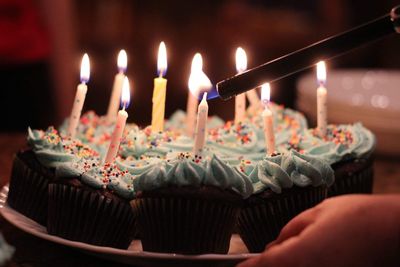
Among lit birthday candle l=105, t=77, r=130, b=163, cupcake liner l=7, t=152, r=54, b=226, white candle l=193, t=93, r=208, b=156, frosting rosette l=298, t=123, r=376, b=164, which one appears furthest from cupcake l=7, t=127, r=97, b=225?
frosting rosette l=298, t=123, r=376, b=164

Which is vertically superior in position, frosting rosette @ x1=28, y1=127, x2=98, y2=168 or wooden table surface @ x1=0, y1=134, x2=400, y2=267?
frosting rosette @ x1=28, y1=127, x2=98, y2=168

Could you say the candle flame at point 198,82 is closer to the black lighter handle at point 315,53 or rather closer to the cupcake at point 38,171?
the black lighter handle at point 315,53

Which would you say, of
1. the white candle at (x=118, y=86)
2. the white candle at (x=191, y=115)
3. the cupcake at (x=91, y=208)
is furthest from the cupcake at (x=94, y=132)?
the cupcake at (x=91, y=208)

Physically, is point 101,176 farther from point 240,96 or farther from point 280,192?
point 240,96

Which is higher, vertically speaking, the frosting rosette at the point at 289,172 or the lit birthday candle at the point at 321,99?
the lit birthday candle at the point at 321,99

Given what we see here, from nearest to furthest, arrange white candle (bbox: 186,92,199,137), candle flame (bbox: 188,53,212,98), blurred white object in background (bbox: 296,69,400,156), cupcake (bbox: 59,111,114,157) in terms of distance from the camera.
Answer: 1. candle flame (bbox: 188,53,212,98)
2. cupcake (bbox: 59,111,114,157)
3. white candle (bbox: 186,92,199,137)
4. blurred white object in background (bbox: 296,69,400,156)

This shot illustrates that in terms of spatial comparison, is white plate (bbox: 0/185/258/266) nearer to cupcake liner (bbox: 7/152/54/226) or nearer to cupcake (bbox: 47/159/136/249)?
cupcake (bbox: 47/159/136/249)

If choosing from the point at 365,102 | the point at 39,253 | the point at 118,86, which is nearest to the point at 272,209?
the point at 39,253
